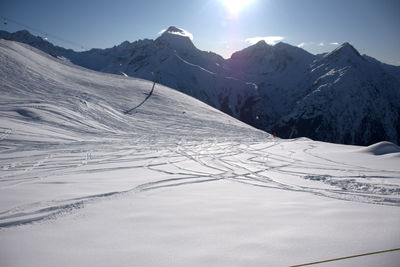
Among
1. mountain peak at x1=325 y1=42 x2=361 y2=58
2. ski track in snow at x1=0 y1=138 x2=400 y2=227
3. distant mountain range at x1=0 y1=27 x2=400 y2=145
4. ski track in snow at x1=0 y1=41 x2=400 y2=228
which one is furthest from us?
mountain peak at x1=325 y1=42 x2=361 y2=58

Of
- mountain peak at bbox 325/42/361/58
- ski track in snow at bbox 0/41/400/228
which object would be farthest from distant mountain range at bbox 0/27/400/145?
ski track in snow at bbox 0/41/400/228

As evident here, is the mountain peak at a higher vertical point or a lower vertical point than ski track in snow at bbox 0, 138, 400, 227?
higher

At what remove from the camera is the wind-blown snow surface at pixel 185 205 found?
2.79 m

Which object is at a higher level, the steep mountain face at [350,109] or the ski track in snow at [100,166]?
the steep mountain face at [350,109]

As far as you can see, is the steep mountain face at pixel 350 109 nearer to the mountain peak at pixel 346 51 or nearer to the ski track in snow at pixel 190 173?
the mountain peak at pixel 346 51

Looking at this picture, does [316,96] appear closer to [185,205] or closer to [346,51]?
[346,51]

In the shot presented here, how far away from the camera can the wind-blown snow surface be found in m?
2.79

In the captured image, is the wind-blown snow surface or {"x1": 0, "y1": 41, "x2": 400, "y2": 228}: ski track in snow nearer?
the wind-blown snow surface

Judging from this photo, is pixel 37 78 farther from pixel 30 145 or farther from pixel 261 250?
pixel 261 250

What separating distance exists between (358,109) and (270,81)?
77.6m

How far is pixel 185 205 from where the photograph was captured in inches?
175

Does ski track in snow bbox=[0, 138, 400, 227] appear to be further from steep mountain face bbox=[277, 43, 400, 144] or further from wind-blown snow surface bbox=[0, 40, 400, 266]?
steep mountain face bbox=[277, 43, 400, 144]

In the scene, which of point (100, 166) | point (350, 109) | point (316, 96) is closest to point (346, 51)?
point (316, 96)

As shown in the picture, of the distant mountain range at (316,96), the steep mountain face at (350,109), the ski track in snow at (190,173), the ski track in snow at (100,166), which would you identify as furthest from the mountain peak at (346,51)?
the ski track in snow at (190,173)
